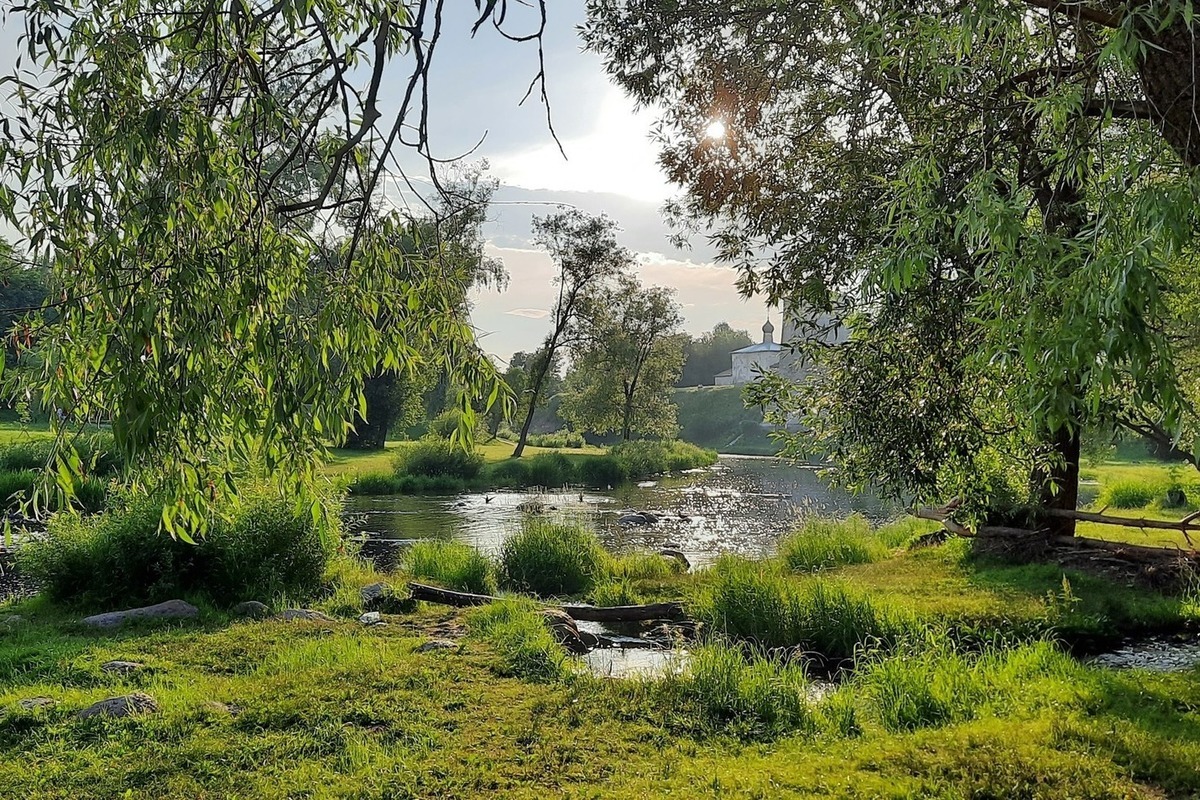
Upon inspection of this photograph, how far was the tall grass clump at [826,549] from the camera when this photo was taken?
14.9 meters

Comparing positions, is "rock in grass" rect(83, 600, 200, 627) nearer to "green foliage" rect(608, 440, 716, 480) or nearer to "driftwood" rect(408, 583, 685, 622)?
"driftwood" rect(408, 583, 685, 622)

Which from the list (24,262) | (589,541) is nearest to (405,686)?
(24,262)

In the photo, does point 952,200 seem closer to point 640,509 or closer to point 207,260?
point 207,260

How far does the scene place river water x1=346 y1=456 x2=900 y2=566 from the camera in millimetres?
19109

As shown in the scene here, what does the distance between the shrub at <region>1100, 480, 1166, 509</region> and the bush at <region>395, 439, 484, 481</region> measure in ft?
67.5

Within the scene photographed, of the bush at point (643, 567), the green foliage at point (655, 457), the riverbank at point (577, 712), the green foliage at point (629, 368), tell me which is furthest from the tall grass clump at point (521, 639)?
the green foliage at point (629, 368)

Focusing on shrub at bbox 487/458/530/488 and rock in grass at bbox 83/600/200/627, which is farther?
shrub at bbox 487/458/530/488

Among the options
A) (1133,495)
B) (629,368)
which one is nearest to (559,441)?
(629,368)

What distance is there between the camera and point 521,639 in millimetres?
9047

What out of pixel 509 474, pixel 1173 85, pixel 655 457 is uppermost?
pixel 1173 85

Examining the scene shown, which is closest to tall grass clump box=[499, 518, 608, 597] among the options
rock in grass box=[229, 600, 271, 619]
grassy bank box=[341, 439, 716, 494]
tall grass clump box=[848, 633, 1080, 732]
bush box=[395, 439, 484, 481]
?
rock in grass box=[229, 600, 271, 619]

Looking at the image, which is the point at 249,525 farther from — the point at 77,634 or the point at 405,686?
the point at 405,686

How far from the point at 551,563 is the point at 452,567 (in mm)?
1657

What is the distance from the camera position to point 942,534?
1559 cm
